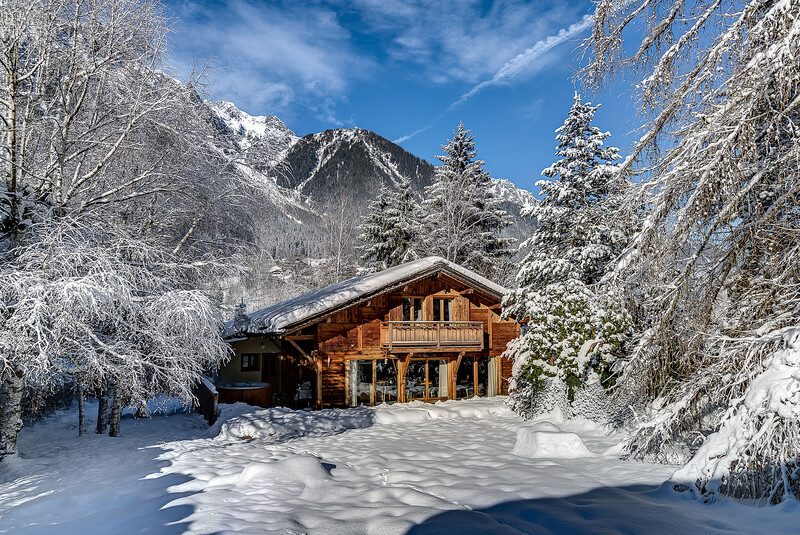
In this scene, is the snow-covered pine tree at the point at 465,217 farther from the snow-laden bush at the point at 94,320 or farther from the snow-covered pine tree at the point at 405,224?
the snow-laden bush at the point at 94,320

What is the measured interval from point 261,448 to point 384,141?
8356 centimetres

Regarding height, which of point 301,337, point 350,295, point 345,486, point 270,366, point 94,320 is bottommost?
point 345,486

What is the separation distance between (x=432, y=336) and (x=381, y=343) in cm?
220

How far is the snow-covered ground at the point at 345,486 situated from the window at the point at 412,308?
7.19 metres

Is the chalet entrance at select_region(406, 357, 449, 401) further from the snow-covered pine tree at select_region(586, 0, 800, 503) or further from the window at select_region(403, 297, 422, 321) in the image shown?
the snow-covered pine tree at select_region(586, 0, 800, 503)

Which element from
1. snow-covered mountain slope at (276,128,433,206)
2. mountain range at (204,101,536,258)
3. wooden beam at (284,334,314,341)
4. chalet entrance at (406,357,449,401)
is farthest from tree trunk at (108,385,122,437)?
snow-covered mountain slope at (276,128,433,206)

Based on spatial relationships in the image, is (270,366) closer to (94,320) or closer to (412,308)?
(412,308)

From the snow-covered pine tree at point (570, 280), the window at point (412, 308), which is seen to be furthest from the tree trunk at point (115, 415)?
the snow-covered pine tree at point (570, 280)

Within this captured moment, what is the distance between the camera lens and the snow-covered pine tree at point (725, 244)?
4207 mm

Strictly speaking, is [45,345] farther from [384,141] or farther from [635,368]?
[384,141]

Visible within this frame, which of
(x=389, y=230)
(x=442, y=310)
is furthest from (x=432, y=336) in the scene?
(x=389, y=230)

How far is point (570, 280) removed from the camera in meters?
14.0

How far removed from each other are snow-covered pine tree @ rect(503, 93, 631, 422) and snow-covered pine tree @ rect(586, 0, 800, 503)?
2.35ft

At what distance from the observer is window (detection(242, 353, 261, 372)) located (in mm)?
21250
